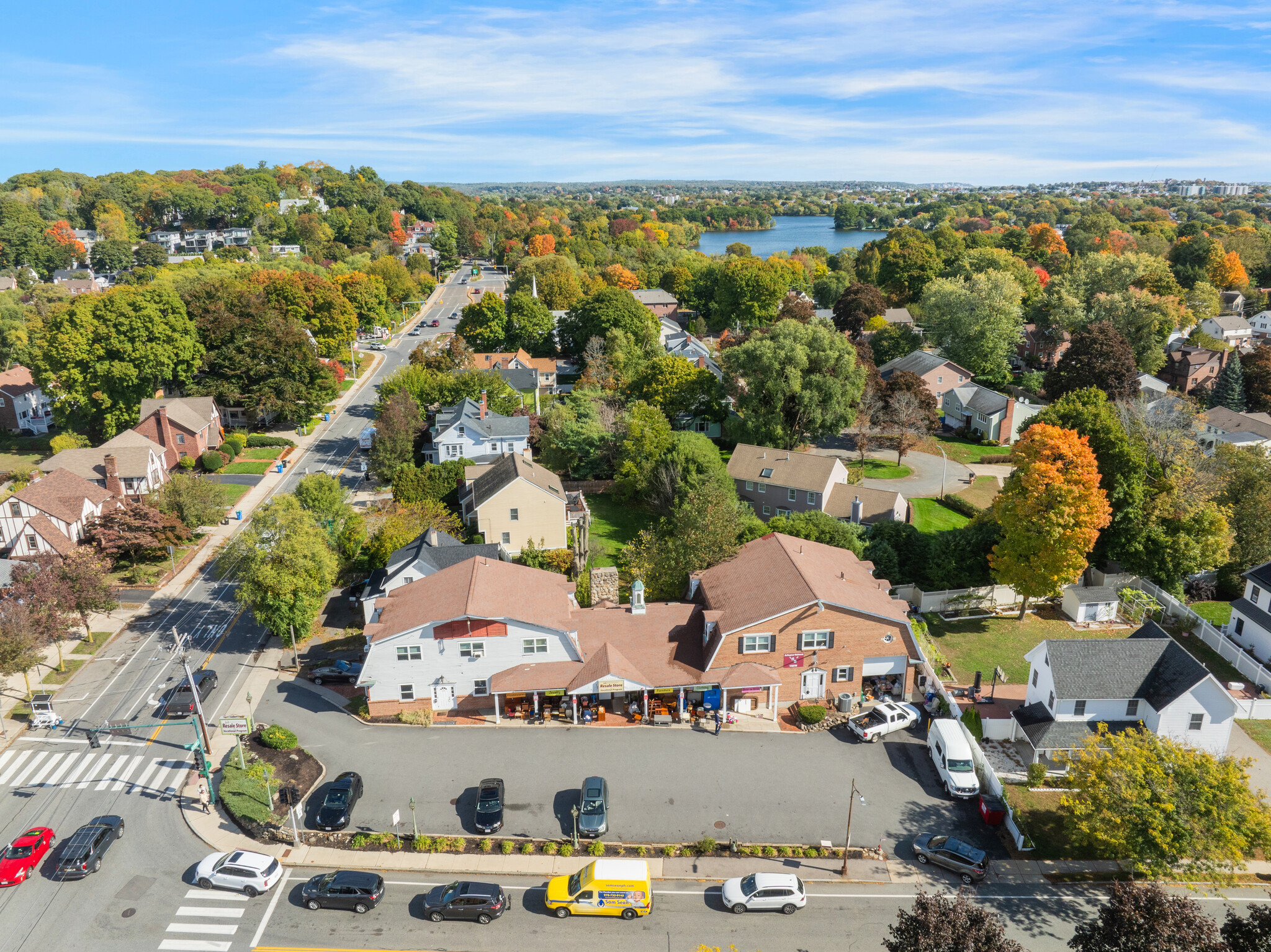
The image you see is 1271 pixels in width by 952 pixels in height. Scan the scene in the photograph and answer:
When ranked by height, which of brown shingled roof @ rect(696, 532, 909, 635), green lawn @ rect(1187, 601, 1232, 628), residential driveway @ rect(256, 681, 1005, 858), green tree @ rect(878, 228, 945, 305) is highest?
green tree @ rect(878, 228, 945, 305)

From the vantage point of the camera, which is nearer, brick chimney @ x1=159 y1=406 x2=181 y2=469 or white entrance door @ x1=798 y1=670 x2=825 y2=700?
white entrance door @ x1=798 y1=670 x2=825 y2=700

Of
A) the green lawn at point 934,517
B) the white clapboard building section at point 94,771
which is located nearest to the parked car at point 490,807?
the white clapboard building section at point 94,771

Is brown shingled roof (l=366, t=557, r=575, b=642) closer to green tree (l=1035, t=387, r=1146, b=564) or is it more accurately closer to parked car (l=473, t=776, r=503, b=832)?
parked car (l=473, t=776, r=503, b=832)

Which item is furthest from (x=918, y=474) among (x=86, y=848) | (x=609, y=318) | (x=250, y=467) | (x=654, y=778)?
(x=86, y=848)

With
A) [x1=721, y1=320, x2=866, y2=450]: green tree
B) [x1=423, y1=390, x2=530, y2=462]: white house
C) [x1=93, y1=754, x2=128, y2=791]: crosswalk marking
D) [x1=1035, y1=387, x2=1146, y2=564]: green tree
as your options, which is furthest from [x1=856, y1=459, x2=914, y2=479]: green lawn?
[x1=93, y1=754, x2=128, y2=791]: crosswalk marking

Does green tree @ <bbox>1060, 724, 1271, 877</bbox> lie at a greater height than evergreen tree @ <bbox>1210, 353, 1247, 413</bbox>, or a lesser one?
lesser

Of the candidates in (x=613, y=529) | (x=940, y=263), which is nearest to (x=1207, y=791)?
(x=613, y=529)

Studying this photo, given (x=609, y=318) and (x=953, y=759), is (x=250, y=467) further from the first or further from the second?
(x=953, y=759)
